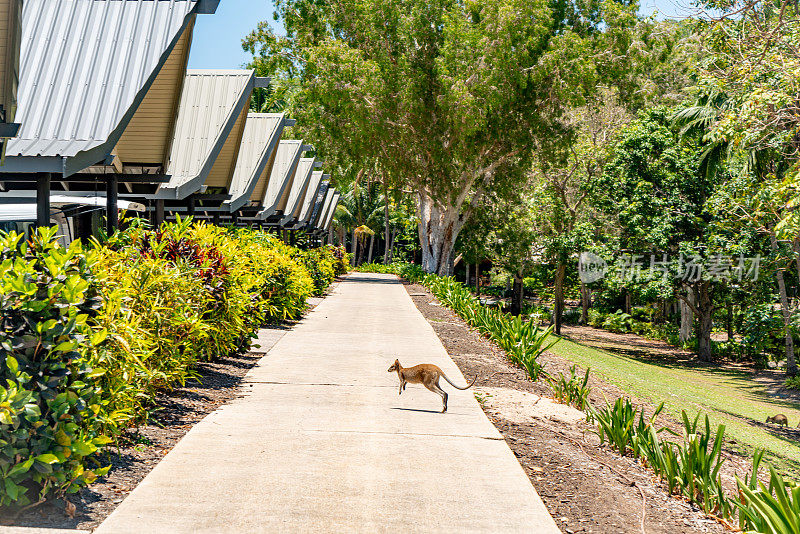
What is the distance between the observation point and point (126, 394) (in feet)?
18.9

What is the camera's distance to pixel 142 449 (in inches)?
235

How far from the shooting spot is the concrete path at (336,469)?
184 inches

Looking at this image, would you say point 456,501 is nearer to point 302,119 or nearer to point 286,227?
point 286,227

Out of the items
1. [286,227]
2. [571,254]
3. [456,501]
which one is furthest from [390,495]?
[571,254]

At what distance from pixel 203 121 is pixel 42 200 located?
7.48m

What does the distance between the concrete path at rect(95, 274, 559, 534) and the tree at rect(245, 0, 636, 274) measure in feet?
77.9

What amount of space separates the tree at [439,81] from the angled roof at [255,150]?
11116 mm

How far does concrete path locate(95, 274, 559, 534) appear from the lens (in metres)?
4.68

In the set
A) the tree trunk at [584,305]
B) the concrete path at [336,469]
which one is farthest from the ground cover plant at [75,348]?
the tree trunk at [584,305]

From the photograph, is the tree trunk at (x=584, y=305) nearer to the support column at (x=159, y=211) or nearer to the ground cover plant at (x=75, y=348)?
the support column at (x=159, y=211)

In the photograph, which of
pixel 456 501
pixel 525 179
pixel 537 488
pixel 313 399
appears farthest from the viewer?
pixel 525 179

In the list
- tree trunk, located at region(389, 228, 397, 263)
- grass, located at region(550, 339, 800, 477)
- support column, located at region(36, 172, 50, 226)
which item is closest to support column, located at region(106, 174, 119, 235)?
support column, located at region(36, 172, 50, 226)

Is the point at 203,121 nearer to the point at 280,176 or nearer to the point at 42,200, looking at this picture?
the point at 42,200

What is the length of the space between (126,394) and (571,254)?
31.3 metres
